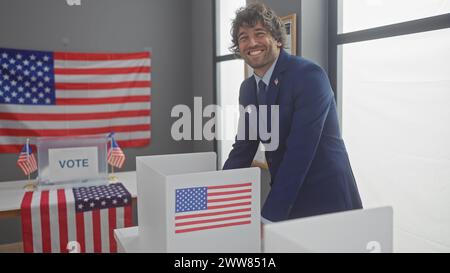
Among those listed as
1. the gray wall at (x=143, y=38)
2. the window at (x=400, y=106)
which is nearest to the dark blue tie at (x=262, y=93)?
the window at (x=400, y=106)

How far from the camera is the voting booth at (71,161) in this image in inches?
110

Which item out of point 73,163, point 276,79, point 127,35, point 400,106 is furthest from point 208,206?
point 127,35

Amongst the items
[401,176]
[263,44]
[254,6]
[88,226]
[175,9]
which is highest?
[175,9]

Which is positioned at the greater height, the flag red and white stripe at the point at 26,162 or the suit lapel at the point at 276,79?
the suit lapel at the point at 276,79

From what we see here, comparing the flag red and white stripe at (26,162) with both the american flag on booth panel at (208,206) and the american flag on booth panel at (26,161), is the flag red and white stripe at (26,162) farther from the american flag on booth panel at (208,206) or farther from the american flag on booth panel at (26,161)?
the american flag on booth panel at (208,206)

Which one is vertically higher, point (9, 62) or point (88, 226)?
point (9, 62)

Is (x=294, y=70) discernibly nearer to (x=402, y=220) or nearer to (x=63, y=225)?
(x=402, y=220)

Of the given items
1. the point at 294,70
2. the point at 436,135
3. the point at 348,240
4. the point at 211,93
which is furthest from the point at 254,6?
the point at 211,93

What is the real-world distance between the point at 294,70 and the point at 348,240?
1082 millimetres

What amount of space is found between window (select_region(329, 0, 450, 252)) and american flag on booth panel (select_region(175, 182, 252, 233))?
1.17 metres

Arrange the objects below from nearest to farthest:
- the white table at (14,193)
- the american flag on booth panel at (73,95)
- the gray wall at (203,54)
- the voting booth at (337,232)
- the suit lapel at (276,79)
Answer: the voting booth at (337,232)
the suit lapel at (276,79)
the white table at (14,193)
the american flag on booth panel at (73,95)
the gray wall at (203,54)

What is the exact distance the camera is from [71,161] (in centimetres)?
285

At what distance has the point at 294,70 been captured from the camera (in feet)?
5.78

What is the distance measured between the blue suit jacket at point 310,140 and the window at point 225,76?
1690 mm
